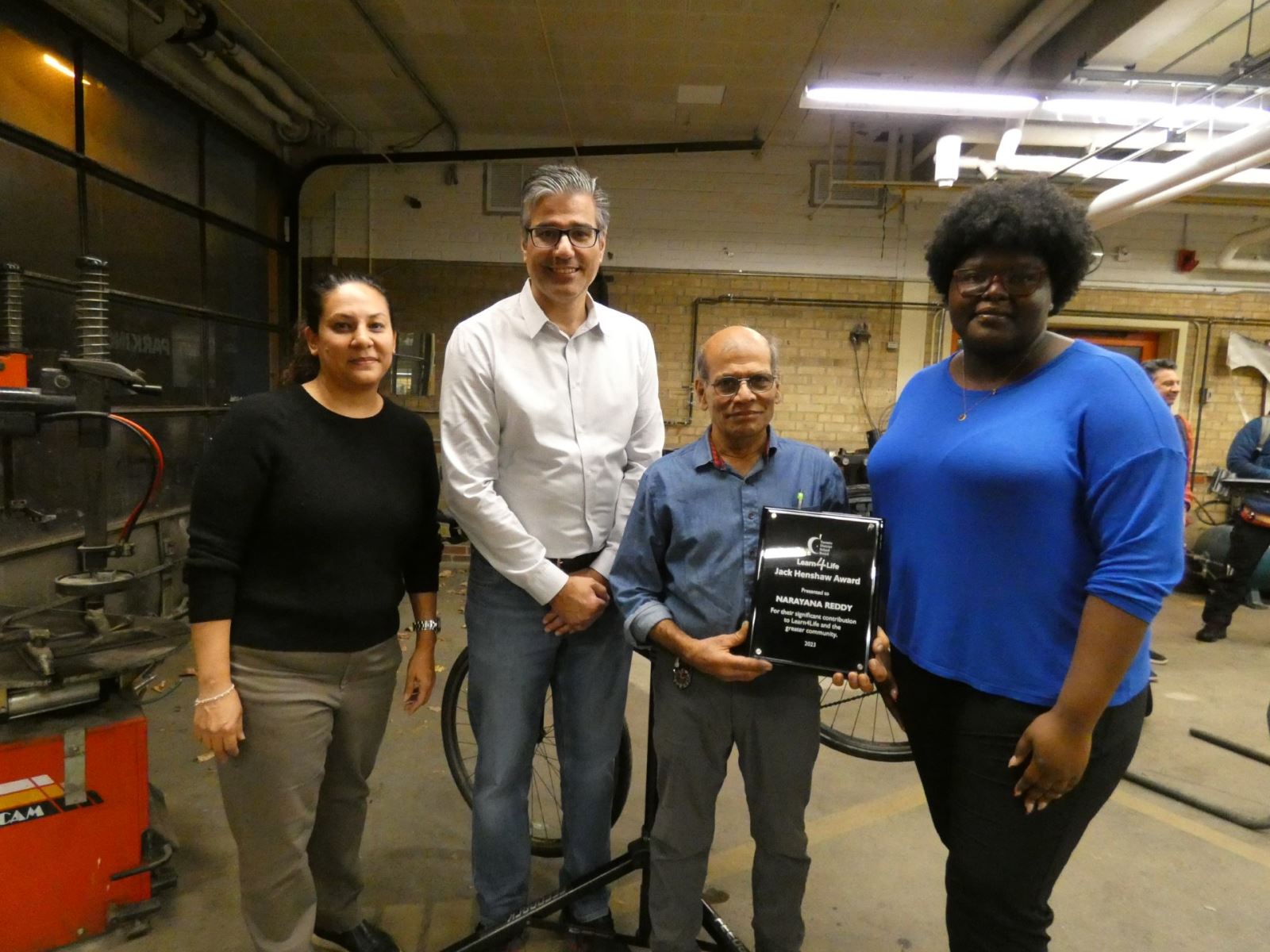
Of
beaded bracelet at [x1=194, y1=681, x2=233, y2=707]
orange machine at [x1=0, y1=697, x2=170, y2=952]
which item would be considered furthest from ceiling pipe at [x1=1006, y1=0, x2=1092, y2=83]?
orange machine at [x1=0, y1=697, x2=170, y2=952]

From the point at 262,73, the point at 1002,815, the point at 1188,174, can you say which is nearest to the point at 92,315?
the point at 1002,815

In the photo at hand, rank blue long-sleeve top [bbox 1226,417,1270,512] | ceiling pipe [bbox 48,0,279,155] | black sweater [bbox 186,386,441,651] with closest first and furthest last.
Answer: black sweater [bbox 186,386,441,651] < ceiling pipe [bbox 48,0,279,155] < blue long-sleeve top [bbox 1226,417,1270,512]

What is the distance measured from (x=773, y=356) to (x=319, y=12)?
4.65m

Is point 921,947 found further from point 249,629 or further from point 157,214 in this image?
point 157,214

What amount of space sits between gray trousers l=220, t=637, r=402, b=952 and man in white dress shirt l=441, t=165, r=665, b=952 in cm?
25

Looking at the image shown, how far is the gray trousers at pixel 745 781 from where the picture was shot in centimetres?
145

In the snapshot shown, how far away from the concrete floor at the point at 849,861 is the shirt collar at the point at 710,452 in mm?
1394

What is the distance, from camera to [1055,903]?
2127 millimetres

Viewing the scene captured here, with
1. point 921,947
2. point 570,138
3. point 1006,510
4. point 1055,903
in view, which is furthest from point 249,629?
point 570,138

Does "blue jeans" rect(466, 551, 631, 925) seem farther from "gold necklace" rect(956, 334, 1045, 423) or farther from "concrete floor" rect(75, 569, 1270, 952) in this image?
"gold necklace" rect(956, 334, 1045, 423)

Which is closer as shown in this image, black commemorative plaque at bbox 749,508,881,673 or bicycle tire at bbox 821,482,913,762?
black commemorative plaque at bbox 749,508,881,673

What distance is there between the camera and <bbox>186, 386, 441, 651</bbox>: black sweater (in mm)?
1359

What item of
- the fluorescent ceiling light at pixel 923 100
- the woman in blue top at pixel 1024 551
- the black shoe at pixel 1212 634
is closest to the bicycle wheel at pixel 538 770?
the woman in blue top at pixel 1024 551

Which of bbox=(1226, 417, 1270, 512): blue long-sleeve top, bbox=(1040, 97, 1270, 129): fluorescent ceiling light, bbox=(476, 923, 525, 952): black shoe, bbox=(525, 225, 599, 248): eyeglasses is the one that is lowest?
bbox=(476, 923, 525, 952): black shoe
